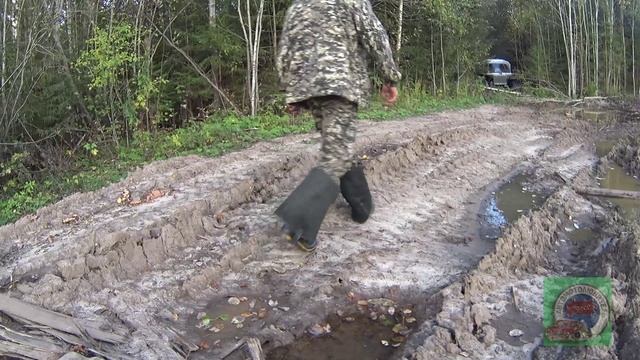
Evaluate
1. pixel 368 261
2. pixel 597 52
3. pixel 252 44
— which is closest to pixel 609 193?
pixel 368 261

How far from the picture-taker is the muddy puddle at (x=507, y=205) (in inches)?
208

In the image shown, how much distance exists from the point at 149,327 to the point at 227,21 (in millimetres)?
9453

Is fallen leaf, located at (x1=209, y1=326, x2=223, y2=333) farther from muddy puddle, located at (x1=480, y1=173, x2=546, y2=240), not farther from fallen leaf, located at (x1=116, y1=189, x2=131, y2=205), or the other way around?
muddy puddle, located at (x1=480, y1=173, x2=546, y2=240)

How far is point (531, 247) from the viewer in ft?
15.0

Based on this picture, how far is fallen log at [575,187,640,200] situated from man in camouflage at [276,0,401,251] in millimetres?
3348

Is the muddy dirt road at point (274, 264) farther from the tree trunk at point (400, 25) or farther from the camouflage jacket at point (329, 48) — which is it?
the tree trunk at point (400, 25)

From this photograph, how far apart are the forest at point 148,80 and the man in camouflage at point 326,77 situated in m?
2.82

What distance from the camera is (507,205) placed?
20.0 ft

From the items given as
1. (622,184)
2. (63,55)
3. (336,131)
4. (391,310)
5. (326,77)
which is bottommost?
(622,184)

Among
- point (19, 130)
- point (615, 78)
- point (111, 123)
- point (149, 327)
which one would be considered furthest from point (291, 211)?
point (615, 78)

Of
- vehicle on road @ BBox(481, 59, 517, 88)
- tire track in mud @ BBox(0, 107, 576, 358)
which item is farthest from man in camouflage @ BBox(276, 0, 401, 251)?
vehicle on road @ BBox(481, 59, 517, 88)

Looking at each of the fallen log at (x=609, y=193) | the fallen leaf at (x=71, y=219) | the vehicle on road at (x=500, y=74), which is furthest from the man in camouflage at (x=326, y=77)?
the vehicle on road at (x=500, y=74)

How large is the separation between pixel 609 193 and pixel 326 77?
4.06 m

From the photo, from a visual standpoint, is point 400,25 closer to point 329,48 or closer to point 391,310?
point 329,48
